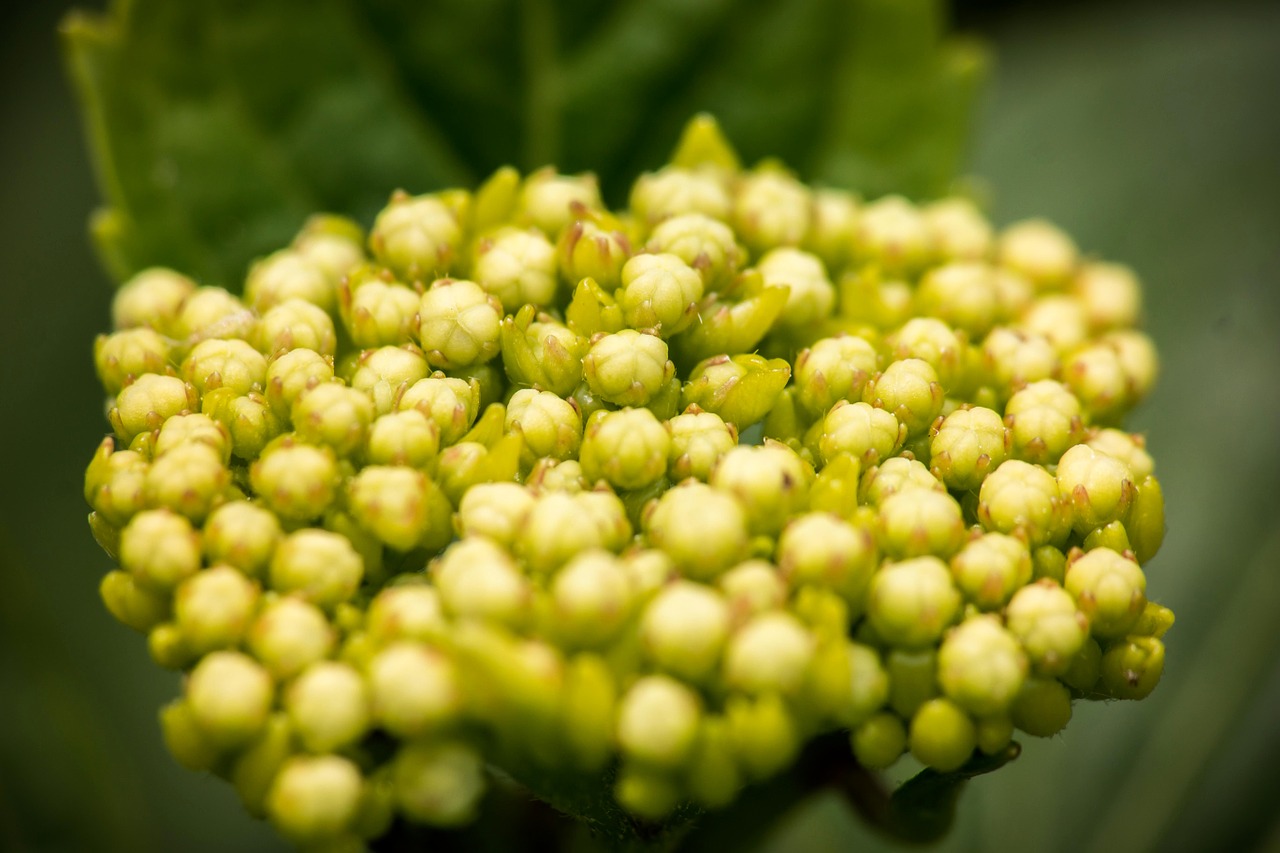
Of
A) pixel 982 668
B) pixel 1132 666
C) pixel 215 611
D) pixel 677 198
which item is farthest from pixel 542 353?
pixel 1132 666

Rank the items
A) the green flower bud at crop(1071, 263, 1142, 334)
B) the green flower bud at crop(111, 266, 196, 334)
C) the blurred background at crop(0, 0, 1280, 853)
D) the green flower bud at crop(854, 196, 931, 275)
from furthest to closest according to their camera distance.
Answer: the blurred background at crop(0, 0, 1280, 853) < the green flower bud at crop(1071, 263, 1142, 334) < the green flower bud at crop(854, 196, 931, 275) < the green flower bud at crop(111, 266, 196, 334)

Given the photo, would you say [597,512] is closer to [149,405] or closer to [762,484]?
[762,484]

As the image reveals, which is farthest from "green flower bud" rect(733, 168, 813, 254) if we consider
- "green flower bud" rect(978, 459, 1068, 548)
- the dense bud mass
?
"green flower bud" rect(978, 459, 1068, 548)

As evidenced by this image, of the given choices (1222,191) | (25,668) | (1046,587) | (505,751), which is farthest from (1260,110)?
(25,668)

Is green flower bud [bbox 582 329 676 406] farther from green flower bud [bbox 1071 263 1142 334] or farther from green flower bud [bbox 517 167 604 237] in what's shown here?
green flower bud [bbox 1071 263 1142 334]

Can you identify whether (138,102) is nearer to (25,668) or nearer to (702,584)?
(25,668)
